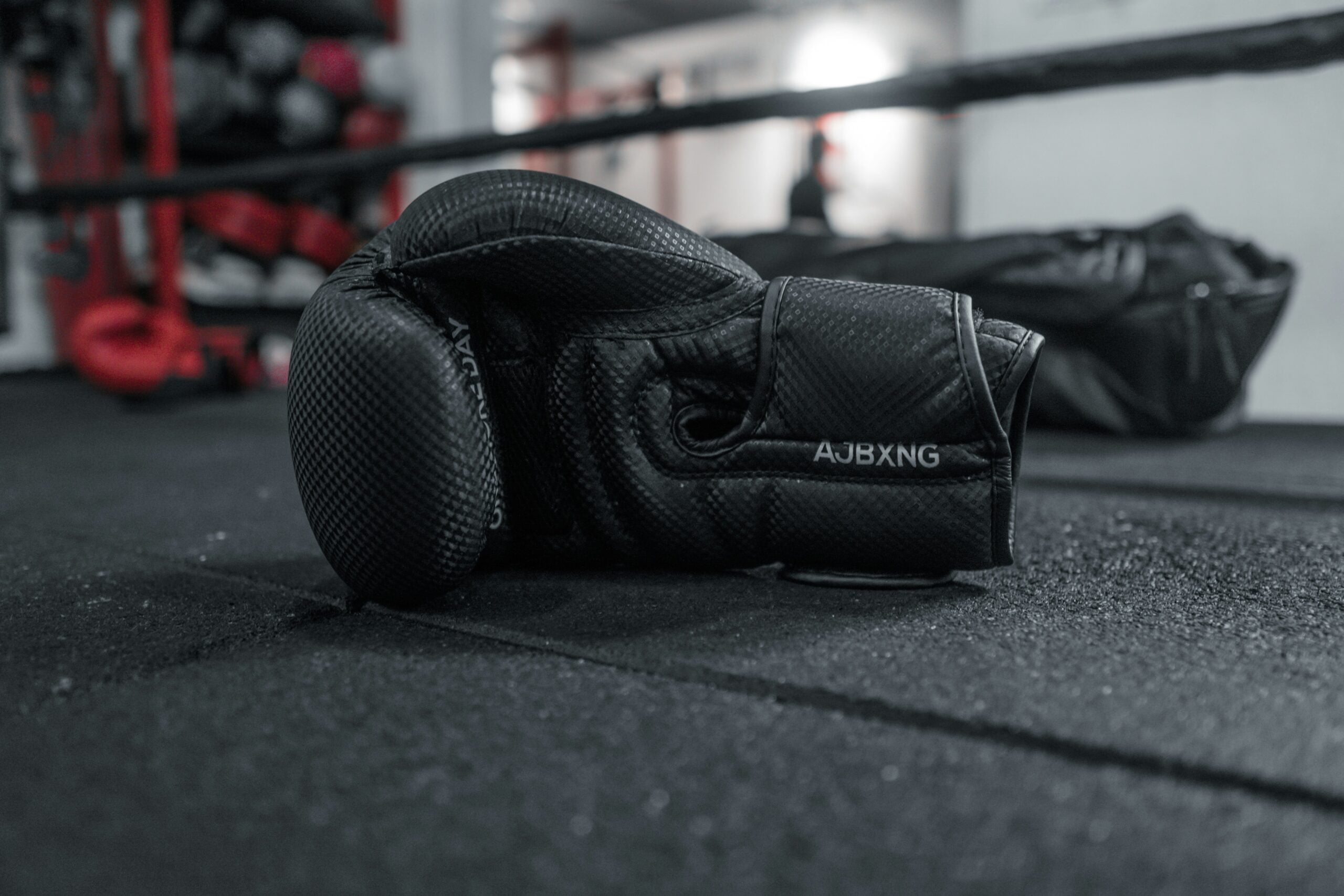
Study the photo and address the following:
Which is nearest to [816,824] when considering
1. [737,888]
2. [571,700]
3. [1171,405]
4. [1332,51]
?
[737,888]

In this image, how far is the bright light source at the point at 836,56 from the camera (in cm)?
513

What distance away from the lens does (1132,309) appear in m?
1.40

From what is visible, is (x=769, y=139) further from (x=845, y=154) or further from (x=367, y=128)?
(x=367, y=128)

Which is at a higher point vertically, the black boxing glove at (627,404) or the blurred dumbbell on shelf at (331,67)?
the blurred dumbbell on shelf at (331,67)

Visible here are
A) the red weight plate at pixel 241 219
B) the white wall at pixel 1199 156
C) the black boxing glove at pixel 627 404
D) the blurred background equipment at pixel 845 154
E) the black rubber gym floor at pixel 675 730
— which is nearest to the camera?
the black rubber gym floor at pixel 675 730

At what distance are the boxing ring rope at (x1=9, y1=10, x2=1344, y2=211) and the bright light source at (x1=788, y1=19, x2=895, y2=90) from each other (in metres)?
3.91

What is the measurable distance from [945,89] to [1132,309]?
0.47 meters

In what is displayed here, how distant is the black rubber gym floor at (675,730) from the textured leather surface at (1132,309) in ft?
2.43

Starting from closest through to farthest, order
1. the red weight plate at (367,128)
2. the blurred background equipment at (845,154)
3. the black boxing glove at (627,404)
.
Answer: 1. the black boxing glove at (627,404)
2. the blurred background equipment at (845,154)
3. the red weight plate at (367,128)

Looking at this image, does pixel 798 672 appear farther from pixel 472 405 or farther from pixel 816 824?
pixel 472 405

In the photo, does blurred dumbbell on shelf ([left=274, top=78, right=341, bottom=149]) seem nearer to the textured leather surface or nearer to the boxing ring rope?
the boxing ring rope

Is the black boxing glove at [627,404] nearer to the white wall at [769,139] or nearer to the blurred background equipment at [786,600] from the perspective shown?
the blurred background equipment at [786,600]

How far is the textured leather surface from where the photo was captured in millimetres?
1375

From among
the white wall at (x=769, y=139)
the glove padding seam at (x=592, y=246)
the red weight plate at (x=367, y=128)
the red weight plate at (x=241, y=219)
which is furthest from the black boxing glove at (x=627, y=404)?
the white wall at (x=769, y=139)
